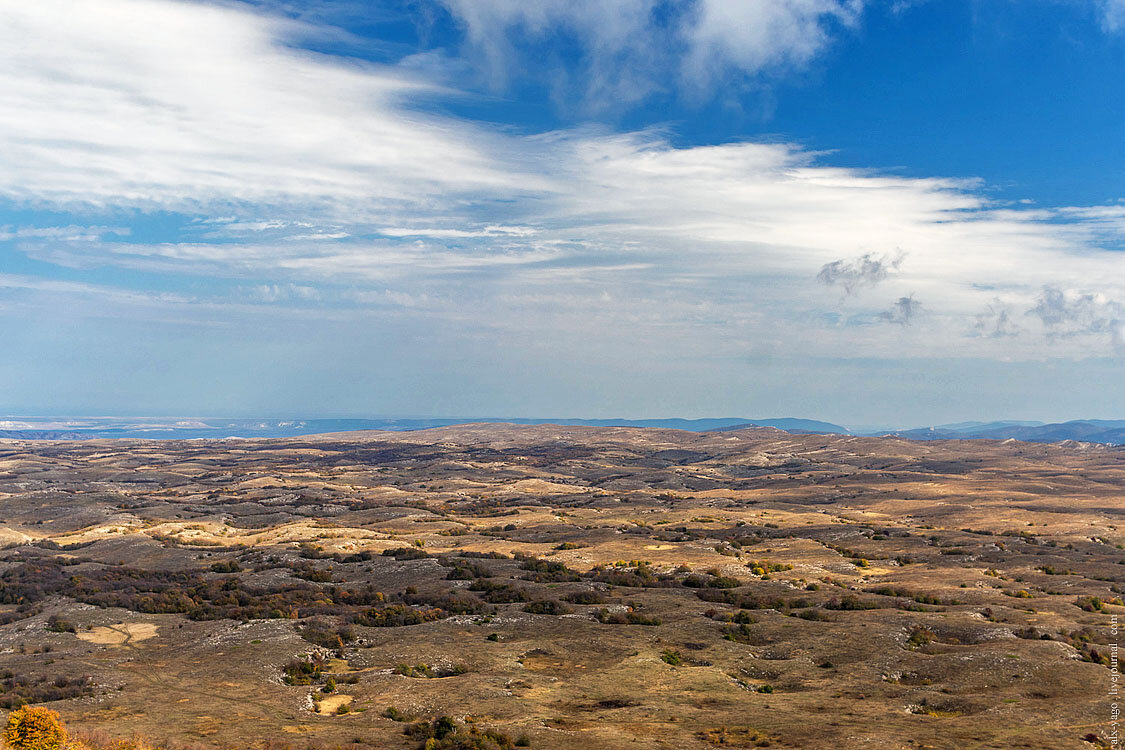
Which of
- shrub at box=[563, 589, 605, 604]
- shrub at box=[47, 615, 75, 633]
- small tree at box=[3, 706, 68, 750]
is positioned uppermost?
small tree at box=[3, 706, 68, 750]

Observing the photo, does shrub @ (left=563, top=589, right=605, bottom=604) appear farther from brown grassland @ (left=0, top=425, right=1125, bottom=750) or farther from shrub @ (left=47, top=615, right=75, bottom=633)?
shrub @ (left=47, top=615, right=75, bottom=633)

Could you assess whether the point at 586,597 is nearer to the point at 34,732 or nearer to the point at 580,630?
the point at 580,630

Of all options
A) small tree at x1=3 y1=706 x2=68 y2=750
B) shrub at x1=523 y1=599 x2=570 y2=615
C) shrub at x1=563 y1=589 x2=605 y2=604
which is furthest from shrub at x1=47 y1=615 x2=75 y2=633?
shrub at x1=563 y1=589 x2=605 y2=604

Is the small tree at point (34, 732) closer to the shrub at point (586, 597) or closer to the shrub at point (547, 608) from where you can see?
the shrub at point (547, 608)

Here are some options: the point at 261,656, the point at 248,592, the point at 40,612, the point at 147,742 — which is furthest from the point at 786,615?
the point at 40,612

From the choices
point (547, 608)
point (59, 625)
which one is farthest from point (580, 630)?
point (59, 625)

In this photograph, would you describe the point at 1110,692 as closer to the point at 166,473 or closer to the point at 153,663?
the point at 153,663

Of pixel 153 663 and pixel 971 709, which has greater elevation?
pixel 971 709
